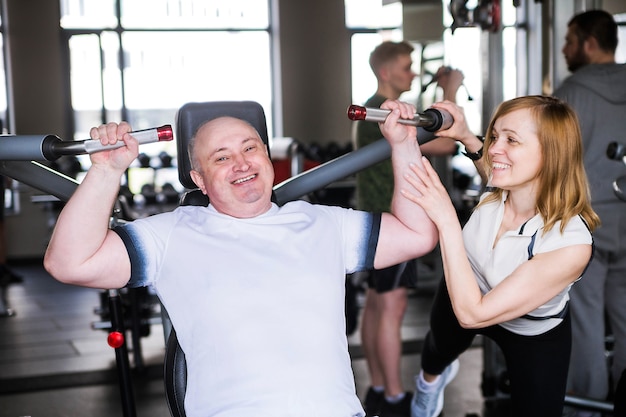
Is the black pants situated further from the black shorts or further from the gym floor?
the gym floor

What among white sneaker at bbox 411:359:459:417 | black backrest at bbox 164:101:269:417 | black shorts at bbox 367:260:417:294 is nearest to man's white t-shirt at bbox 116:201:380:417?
black backrest at bbox 164:101:269:417

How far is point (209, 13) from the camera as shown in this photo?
23.9 ft

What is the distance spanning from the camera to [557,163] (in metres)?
1.65

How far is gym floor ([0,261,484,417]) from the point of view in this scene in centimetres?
306

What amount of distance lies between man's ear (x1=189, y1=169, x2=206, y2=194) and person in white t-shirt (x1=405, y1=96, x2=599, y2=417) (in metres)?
0.43

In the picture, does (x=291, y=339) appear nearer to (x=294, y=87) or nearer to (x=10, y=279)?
(x=10, y=279)

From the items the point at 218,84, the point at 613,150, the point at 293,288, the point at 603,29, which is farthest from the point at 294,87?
the point at 293,288

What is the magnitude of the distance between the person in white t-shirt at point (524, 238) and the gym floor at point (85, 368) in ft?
3.82

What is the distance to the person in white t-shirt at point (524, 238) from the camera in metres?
1.58

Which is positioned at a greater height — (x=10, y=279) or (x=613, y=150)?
(x=613, y=150)

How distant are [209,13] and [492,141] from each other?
19.4ft

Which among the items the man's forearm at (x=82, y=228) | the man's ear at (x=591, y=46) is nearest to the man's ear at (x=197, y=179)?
the man's forearm at (x=82, y=228)

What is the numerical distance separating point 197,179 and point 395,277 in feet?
4.16

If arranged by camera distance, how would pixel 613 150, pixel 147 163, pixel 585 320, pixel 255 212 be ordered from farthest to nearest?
pixel 147 163, pixel 585 320, pixel 613 150, pixel 255 212
